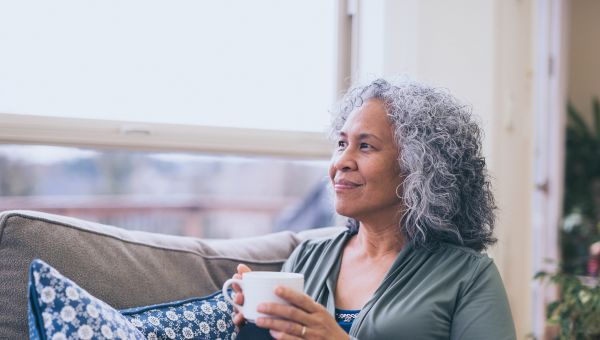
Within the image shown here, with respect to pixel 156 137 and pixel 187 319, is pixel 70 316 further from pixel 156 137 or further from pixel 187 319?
pixel 156 137

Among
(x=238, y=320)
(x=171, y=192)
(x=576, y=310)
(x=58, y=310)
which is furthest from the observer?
(x=171, y=192)

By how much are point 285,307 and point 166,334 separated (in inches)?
11.6

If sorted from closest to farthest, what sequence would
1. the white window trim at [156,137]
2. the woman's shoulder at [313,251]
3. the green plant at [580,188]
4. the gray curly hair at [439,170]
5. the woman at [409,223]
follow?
the woman at [409,223]
the gray curly hair at [439,170]
the woman's shoulder at [313,251]
the white window trim at [156,137]
the green plant at [580,188]

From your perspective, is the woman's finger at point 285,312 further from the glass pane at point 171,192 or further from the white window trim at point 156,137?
the glass pane at point 171,192

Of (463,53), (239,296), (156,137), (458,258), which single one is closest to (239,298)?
(239,296)

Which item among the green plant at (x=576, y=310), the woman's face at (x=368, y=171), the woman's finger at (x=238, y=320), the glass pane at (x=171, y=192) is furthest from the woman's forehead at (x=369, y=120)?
the glass pane at (x=171, y=192)

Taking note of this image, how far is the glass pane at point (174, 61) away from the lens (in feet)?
6.74

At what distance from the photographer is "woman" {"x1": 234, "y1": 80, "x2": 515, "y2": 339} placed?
1.44m

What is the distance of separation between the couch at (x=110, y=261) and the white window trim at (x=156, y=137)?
562 mm

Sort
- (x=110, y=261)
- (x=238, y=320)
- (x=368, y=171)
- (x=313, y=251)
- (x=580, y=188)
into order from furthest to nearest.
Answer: (x=580, y=188) → (x=313, y=251) → (x=368, y=171) → (x=110, y=261) → (x=238, y=320)

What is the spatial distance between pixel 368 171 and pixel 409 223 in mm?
164

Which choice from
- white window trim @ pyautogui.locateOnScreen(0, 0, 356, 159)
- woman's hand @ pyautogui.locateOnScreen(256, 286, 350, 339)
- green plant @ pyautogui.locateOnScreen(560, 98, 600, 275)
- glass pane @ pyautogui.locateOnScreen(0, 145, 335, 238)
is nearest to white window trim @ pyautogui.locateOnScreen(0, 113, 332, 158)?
white window trim @ pyautogui.locateOnScreen(0, 0, 356, 159)

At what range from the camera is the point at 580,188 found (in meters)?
4.83

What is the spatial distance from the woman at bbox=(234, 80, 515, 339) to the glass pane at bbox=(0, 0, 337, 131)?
0.80 meters
